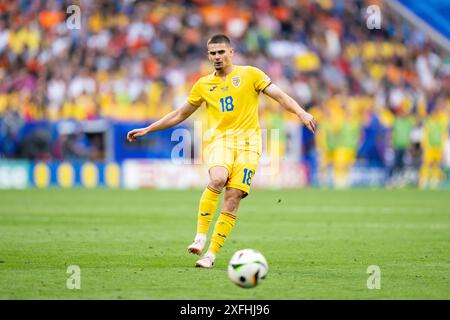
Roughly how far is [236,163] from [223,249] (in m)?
2.04

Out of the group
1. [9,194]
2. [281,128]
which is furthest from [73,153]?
[281,128]

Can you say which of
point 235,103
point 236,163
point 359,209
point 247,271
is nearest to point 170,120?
point 235,103

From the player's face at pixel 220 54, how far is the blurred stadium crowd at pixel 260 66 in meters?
17.5

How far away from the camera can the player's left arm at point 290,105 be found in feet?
30.4

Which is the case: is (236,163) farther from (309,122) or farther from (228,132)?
(309,122)

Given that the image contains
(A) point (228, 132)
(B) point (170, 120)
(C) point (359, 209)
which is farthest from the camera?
(C) point (359, 209)

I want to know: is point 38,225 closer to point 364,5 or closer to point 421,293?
point 421,293

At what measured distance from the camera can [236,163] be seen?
972cm

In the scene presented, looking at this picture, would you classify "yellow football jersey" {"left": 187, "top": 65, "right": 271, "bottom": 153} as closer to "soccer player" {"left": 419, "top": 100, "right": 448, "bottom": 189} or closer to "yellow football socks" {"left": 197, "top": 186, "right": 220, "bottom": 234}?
"yellow football socks" {"left": 197, "top": 186, "right": 220, "bottom": 234}

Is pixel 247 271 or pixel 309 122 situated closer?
pixel 247 271

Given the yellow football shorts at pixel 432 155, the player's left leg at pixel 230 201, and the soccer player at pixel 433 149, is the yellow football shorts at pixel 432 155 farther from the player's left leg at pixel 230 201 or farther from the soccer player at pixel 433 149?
the player's left leg at pixel 230 201

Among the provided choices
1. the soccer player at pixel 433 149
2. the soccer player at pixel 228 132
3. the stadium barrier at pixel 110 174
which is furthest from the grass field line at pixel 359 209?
the soccer player at pixel 433 149

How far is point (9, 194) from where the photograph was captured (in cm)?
2250

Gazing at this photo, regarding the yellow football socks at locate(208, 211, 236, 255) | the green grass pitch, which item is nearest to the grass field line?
the green grass pitch
